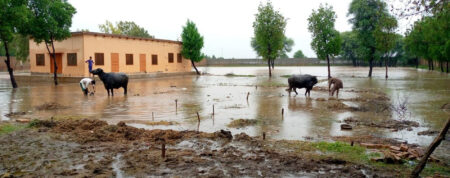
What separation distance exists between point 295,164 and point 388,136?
11.8 ft

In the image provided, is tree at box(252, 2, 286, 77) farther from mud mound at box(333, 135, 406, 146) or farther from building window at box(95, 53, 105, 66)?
mud mound at box(333, 135, 406, 146)

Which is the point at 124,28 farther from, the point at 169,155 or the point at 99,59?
the point at 169,155

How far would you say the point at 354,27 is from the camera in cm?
3597

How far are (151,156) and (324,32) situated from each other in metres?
29.2

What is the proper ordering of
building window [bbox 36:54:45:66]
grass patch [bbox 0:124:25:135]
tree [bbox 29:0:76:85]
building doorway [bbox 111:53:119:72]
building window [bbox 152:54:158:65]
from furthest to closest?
building window [bbox 152:54:158:65]
building doorway [bbox 111:53:119:72]
building window [bbox 36:54:45:66]
tree [bbox 29:0:76:85]
grass patch [bbox 0:124:25:135]

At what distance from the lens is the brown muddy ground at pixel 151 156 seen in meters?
5.91

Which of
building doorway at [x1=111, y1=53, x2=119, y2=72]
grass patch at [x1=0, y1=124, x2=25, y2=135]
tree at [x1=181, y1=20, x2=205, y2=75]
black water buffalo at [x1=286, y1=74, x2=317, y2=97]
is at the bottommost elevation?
grass patch at [x1=0, y1=124, x2=25, y2=135]

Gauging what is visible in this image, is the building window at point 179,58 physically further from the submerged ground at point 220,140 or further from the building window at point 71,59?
the submerged ground at point 220,140

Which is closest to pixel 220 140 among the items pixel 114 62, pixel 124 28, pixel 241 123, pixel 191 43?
pixel 241 123

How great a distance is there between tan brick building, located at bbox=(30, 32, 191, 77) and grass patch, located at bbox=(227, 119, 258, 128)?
22238 mm

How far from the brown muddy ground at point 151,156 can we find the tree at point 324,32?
2709 centimetres

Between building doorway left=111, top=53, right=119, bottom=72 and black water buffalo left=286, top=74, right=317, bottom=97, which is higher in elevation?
building doorway left=111, top=53, right=119, bottom=72

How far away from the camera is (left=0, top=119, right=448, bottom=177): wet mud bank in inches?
233

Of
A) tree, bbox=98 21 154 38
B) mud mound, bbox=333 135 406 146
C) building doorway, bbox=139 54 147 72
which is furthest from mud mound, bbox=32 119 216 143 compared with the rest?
tree, bbox=98 21 154 38
